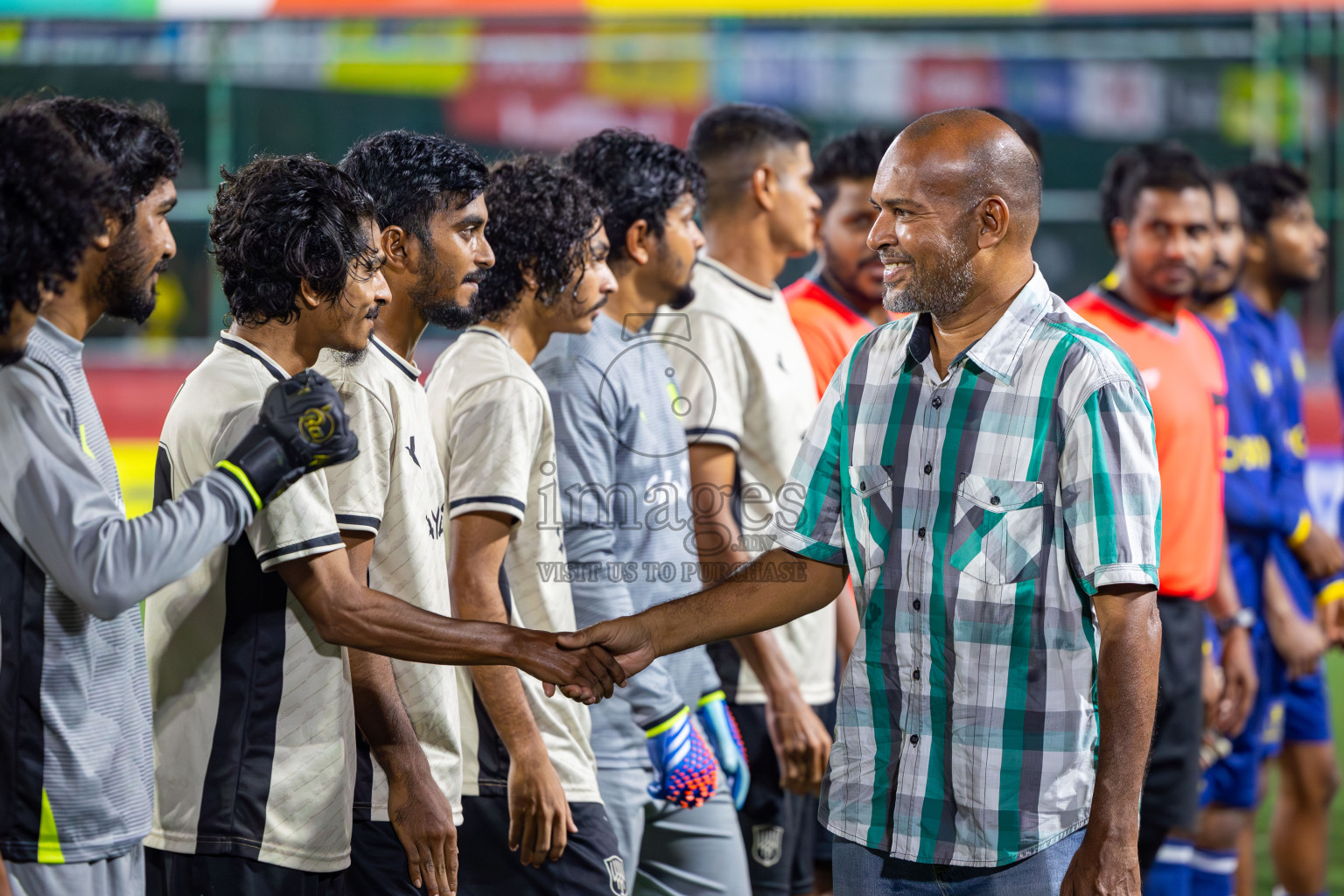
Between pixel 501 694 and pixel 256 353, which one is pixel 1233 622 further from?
pixel 256 353

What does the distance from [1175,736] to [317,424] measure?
9.49 feet

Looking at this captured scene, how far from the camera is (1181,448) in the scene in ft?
13.4

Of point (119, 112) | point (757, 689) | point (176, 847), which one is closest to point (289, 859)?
point (176, 847)

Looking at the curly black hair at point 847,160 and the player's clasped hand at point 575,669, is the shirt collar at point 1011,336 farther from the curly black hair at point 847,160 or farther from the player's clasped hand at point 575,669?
the curly black hair at point 847,160

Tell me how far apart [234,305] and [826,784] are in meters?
1.27

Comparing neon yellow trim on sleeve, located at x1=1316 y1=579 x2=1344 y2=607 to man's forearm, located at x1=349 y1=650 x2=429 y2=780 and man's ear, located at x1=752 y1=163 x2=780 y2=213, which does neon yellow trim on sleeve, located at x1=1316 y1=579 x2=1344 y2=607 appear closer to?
man's ear, located at x1=752 y1=163 x2=780 y2=213

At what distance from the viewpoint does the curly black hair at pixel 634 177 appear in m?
3.44

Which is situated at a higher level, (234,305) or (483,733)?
(234,305)

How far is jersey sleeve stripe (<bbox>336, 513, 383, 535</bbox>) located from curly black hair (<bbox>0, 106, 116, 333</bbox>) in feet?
1.96

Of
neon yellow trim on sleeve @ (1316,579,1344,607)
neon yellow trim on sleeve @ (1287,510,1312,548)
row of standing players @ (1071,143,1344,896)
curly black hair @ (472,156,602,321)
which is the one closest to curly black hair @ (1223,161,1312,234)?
row of standing players @ (1071,143,1344,896)

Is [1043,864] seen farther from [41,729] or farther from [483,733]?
[41,729]

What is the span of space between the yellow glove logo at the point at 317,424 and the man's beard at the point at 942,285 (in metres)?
0.98

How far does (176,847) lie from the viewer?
2.25 m

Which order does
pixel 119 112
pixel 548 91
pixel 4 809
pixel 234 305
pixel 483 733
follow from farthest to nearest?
pixel 548 91 → pixel 483 733 → pixel 234 305 → pixel 119 112 → pixel 4 809
